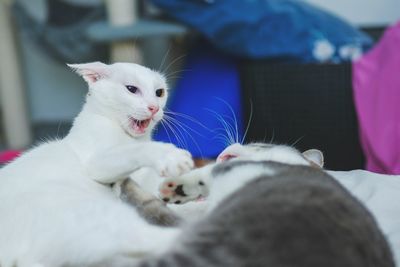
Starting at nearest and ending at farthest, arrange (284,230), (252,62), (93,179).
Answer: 1. (284,230)
2. (93,179)
3. (252,62)

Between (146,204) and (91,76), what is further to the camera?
(91,76)

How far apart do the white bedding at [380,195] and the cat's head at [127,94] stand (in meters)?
0.39

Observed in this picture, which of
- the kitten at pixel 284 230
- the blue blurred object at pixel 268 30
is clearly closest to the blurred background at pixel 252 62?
the blue blurred object at pixel 268 30

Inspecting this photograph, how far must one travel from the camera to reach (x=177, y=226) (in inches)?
30.4

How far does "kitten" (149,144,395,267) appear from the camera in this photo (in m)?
0.57

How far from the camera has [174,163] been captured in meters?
0.73

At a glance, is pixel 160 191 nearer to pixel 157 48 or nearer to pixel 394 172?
pixel 394 172

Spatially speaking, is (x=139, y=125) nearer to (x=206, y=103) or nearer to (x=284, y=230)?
(x=284, y=230)

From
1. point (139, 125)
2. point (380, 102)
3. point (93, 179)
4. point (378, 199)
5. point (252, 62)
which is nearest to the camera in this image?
point (93, 179)

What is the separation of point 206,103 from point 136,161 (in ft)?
3.26

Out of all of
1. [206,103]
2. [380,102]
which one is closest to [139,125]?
[206,103]

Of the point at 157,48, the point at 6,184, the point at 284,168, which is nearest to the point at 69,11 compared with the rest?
the point at 157,48

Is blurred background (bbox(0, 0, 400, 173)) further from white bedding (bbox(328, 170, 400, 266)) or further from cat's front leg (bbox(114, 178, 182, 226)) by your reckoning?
cat's front leg (bbox(114, 178, 182, 226))

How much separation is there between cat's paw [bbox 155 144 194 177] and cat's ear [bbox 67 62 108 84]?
307 millimetres
